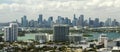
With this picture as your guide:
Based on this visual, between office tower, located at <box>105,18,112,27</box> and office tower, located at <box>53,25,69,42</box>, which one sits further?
office tower, located at <box>105,18,112,27</box>

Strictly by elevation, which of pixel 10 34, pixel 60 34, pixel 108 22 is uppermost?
pixel 10 34

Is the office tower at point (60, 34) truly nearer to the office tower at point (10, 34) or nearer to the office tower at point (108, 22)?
the office tower at point (10, 34)

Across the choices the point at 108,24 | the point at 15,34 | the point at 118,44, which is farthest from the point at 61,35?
the point at 108,24

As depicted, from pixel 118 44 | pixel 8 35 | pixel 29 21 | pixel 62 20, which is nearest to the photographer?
pixel 118 44

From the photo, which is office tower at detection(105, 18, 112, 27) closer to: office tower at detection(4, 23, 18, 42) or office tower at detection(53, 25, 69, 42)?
office tower at detection(53, 25, 69, 42)

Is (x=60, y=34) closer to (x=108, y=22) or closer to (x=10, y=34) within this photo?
(x=10, y=34)

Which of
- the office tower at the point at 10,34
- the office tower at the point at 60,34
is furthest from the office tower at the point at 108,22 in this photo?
the office tower at the point at 10,34

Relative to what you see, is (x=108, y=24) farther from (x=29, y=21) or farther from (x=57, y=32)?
(x=57, y=32)

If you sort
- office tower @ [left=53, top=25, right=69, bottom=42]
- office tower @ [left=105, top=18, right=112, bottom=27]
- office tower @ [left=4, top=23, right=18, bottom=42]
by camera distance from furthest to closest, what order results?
office tower @ [left=105, top=18, right=112, bottom=27] < office tower @ [left=53, top=25, right=69, bottom=42] < office tower @ [left=4, top=23, right=18, bottom=42]

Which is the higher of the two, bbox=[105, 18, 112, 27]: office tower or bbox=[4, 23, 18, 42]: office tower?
bbox=[4, 23, 18, 42]: office tower

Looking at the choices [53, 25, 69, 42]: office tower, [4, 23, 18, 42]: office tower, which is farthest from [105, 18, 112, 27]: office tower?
[4, 23, 18, 42]: office tower

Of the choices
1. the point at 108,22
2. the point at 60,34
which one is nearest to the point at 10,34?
the point at 60,34
